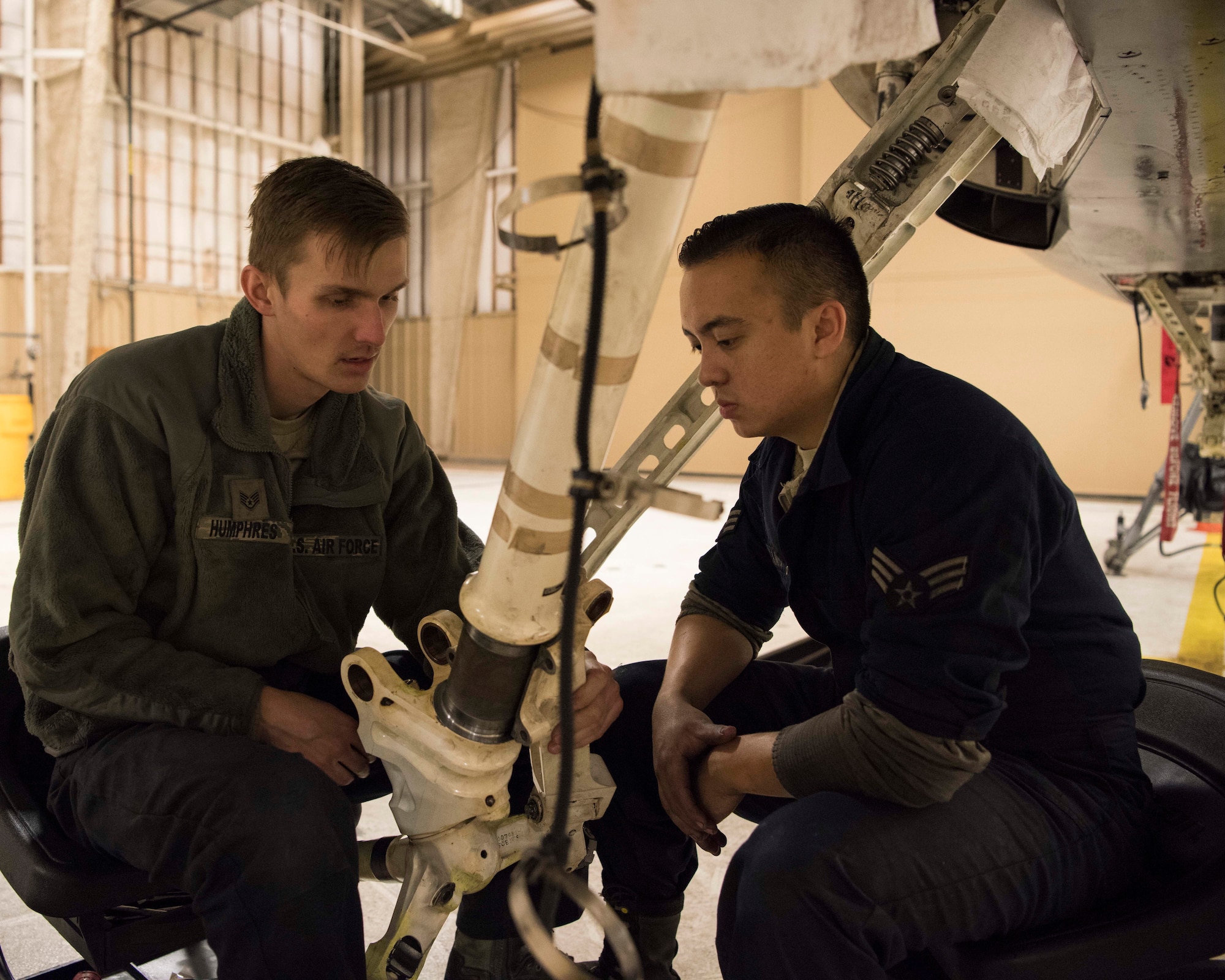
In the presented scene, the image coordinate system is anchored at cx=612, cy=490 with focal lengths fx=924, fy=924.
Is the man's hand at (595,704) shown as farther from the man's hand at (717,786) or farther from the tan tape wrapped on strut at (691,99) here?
the tan tape wrapped on strut at (691,99)

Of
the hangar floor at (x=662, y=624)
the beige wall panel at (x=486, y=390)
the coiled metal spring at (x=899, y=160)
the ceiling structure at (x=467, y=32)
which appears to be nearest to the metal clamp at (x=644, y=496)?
the coiled metal spring at (x=899, y=160)

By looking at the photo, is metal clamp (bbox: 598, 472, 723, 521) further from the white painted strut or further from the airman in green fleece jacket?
the airman in green fleece jacket

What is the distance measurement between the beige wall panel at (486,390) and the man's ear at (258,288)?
441 inches

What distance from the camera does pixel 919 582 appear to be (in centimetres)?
98

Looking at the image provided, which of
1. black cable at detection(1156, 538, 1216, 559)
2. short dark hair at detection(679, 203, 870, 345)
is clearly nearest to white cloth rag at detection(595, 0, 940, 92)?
short dark hair at detection(679, 203, 870, 345)

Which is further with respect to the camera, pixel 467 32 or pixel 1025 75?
pixel 467 32

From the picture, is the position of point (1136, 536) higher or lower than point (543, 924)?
lower

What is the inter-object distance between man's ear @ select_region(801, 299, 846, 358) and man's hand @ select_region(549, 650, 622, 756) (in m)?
0.49

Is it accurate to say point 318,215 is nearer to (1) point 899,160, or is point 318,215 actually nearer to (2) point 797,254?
(2) point 797,254

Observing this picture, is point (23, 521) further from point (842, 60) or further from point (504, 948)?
point (842, 60)

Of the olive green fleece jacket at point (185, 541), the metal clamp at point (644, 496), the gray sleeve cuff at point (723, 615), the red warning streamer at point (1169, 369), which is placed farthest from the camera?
the red warning streamer at point (1169, 369)

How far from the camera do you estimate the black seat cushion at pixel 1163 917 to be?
92cm

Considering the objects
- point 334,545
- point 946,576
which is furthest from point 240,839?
point 946,576

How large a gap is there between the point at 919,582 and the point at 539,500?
0.43 m
